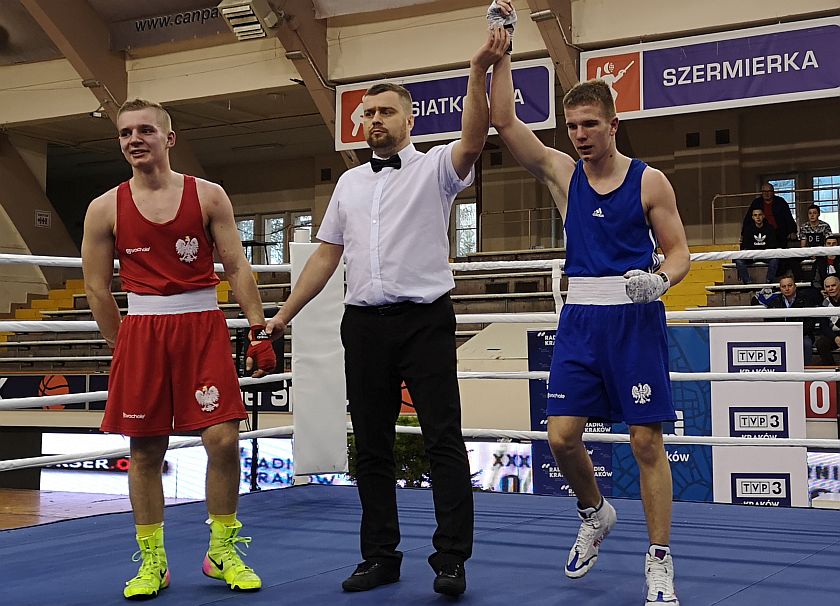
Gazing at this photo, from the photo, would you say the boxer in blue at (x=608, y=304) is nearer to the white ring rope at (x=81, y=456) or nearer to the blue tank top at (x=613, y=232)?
the blue tank top at (x=613, y=232)

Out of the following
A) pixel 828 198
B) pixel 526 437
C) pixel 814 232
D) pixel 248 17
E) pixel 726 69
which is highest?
pixel 248 17

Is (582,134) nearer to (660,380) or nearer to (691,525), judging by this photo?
(660,380)

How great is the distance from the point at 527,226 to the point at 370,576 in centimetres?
1051

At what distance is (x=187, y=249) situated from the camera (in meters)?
2.09

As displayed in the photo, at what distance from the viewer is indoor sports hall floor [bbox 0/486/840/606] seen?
1.97 m

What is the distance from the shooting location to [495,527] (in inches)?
108

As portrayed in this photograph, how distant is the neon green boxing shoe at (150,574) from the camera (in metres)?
1.93

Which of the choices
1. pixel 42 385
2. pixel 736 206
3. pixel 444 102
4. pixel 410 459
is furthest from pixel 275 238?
pixel 410 459

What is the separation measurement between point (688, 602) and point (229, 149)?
13123mm

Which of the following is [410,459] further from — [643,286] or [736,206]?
[736,206]

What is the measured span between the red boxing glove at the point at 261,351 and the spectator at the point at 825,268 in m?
5.63

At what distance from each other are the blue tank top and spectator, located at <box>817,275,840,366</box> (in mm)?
4759

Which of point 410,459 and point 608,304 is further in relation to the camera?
point 410,459

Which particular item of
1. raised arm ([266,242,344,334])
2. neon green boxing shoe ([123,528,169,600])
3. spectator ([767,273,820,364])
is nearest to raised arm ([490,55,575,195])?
raised arm ([266,242,344,334])
